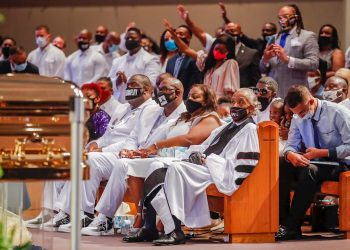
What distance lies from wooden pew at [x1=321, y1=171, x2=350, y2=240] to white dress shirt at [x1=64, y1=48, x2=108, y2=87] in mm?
5838

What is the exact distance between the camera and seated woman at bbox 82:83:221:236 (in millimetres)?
9242

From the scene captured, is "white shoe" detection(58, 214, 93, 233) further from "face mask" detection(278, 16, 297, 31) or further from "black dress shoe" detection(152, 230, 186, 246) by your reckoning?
"face mask" detection(278, 16, 297, 31)

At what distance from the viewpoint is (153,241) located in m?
8.56

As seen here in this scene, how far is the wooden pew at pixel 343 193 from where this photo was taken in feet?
28.3

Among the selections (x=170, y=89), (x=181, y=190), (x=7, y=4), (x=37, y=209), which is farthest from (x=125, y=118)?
(x=7, y=4)

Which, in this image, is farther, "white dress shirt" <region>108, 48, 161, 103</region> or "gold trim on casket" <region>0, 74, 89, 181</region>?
"white dress shirt" <region>108, 48, 161, 103</region>

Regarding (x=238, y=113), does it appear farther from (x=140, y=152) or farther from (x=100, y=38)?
(x=100, y=38)

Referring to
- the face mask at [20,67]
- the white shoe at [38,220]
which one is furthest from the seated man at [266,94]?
the white shoe at [38,220]

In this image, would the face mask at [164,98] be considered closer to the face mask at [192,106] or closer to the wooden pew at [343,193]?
the face mask at [192,106]

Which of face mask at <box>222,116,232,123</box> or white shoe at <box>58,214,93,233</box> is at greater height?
face mask at <box>222,116,232,123</box>

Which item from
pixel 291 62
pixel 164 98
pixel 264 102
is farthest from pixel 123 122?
pixel 291 62

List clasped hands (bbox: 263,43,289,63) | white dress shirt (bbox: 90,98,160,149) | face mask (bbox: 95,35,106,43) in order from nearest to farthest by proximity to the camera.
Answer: white dress shirt (bbox: 90,98,160,149) < clasped hands (bbox: 263,43,289,63) < face mask (bbox: 95,35,106,43)

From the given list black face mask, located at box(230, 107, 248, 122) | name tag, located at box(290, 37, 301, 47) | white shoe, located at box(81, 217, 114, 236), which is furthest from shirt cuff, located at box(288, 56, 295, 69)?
white shoe, located at box(81, 217, 114, 236)

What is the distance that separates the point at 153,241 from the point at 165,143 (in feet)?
3.79
